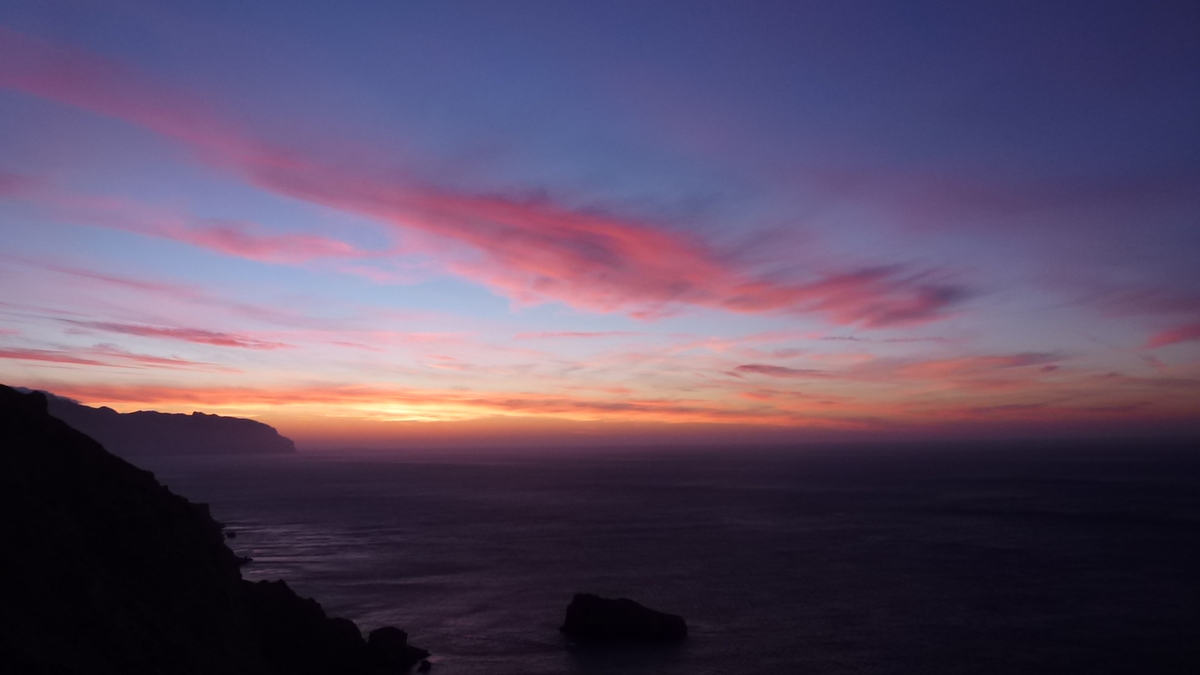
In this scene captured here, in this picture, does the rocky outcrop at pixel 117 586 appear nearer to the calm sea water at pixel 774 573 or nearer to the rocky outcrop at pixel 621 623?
the calm sea water at pixel 774 573

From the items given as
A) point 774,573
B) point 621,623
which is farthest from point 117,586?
point 774,573

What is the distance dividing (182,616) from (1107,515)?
367 feet

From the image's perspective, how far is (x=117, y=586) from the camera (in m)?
22.9

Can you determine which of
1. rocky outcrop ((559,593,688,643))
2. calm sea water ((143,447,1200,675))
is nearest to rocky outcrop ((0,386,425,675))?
calm sea water ((143,447,1200,675))

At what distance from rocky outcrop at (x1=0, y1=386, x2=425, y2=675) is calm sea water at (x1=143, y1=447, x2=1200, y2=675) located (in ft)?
32.9

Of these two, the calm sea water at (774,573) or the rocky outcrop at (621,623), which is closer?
the calm sea water at (774,573)

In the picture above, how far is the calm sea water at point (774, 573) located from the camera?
127 ft

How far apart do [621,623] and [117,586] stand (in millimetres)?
26885

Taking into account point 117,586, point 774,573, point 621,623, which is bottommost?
point 774,573

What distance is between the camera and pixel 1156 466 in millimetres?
197750

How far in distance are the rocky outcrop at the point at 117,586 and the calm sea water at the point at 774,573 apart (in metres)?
10.0

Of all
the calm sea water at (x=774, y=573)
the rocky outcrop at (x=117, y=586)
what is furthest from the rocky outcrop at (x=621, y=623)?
the rocky outcrop at (x=117, y=586)

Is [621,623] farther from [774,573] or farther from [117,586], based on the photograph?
[117,586]

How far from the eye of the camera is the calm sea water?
127ft
